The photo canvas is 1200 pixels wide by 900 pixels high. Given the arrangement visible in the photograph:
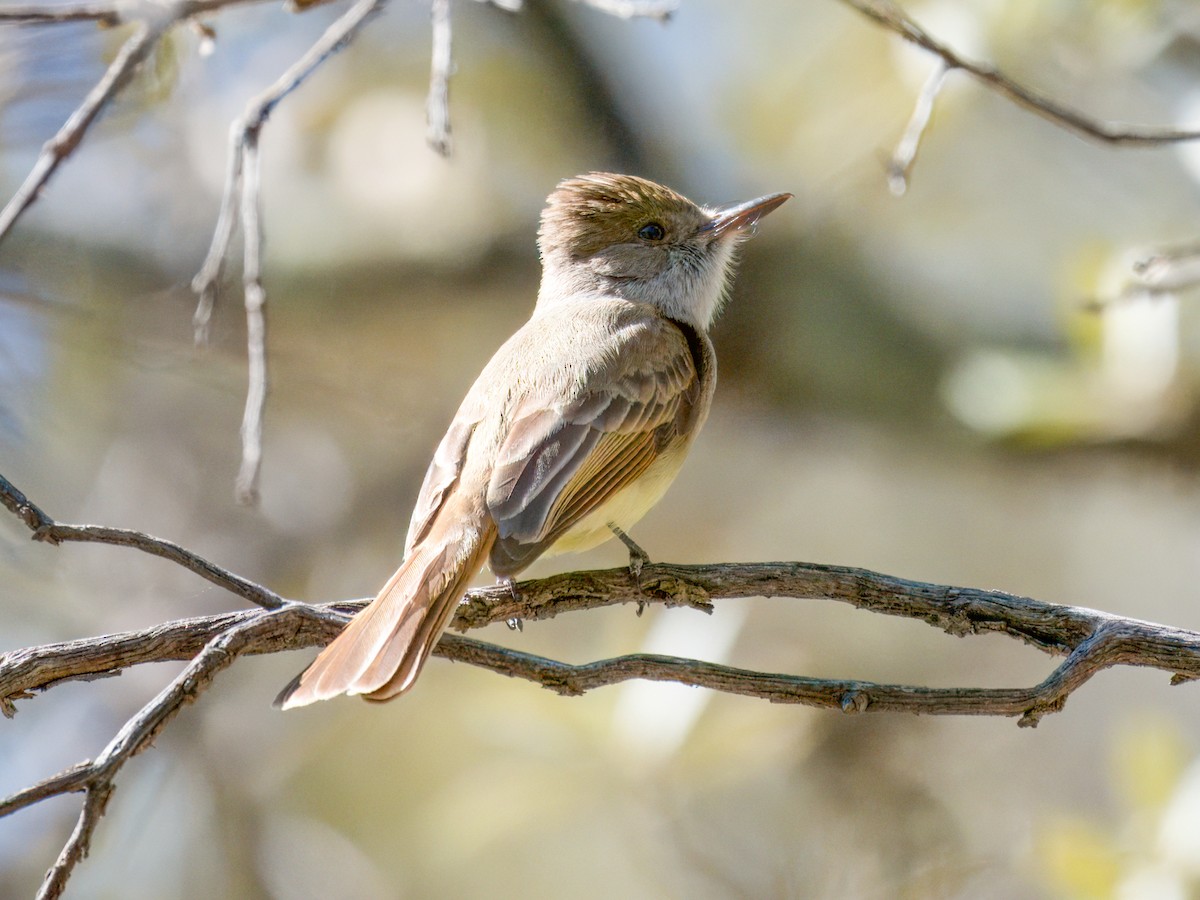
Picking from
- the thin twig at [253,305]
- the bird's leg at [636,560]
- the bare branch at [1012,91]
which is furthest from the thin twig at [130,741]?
the bare branch at [1012,91]

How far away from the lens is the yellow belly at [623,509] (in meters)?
3.45

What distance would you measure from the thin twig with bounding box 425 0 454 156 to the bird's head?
1590 mm

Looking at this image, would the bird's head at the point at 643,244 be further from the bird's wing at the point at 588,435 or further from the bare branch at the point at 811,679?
the bare branch at the point at 811,679

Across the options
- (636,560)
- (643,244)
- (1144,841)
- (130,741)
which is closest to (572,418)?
(636,560)

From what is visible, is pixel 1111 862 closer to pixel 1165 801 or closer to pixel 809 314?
pixel 1165 801

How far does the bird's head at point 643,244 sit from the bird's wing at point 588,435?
0.59 metres

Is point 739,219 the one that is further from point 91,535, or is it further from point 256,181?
point 91,535

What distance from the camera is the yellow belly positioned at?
3.45 metres

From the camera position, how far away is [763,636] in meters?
7.37

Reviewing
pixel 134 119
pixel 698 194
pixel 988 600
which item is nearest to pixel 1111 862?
pixel 988 600

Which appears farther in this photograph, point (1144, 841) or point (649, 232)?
point (649, 232)

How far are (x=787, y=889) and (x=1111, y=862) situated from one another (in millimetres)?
1241

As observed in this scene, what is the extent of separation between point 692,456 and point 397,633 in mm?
5146

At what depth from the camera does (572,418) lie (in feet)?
11.6
